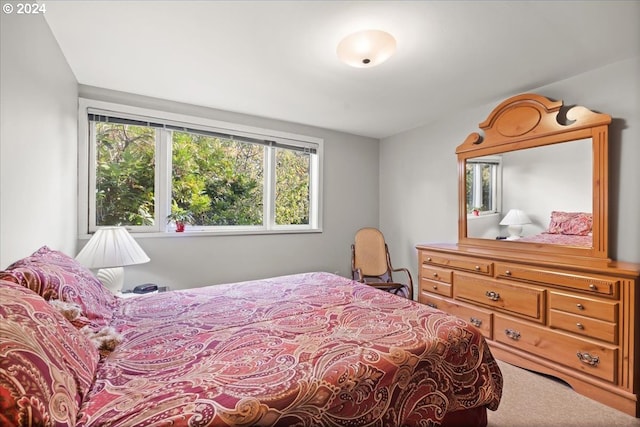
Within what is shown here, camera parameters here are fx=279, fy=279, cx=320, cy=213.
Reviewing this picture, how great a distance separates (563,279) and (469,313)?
2.67 feet

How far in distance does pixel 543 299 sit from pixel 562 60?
1.78 meters

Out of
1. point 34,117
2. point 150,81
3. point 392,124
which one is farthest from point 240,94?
point 392,124

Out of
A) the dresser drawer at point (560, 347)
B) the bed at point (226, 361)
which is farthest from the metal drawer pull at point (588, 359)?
the bed at point (226, 361)

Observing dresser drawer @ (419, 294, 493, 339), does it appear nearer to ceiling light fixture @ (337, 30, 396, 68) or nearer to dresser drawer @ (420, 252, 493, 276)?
dresser drawer @ (420, 252, 493, 276)

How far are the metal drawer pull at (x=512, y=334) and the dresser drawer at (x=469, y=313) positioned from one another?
124 mm

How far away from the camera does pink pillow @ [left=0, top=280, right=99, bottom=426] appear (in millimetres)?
562

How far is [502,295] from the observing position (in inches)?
91.3

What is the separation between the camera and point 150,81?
7.93ft

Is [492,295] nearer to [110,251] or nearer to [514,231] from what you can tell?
[514,231]

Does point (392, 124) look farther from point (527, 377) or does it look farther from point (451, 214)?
point (527, 377)

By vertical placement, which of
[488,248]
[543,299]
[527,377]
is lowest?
[527,377]

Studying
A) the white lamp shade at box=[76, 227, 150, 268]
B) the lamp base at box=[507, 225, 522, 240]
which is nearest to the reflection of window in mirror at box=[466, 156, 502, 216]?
the lamp base at box=[507, 225, 522, 240]

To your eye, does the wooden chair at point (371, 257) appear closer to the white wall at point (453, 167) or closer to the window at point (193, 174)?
the white wall at point (453, 167)

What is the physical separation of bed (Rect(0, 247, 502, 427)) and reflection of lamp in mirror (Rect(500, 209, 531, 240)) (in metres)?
1.64
